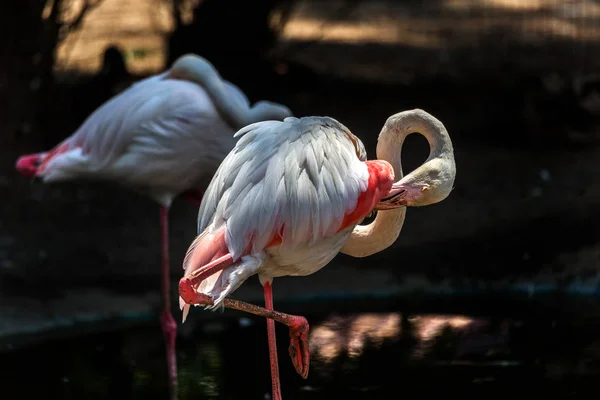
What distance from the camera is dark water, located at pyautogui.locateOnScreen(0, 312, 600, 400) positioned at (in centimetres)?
502

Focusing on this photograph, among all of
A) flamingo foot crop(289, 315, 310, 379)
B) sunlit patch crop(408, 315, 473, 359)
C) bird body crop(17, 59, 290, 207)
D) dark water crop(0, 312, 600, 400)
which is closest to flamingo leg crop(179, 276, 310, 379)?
flamingo foot crop(289, 315, 310, 379)

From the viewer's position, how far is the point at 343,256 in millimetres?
6844

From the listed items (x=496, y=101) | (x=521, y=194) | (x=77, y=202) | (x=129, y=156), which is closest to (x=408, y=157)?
(x=521, y=194)

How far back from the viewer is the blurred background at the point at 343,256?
5324 millimetres

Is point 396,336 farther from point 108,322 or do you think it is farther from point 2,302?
point 2,302

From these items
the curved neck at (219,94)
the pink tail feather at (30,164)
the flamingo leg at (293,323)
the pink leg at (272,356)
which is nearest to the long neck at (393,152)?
the pink leg at (272,356)

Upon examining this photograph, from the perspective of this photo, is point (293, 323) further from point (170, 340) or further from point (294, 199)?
point (170, 340)

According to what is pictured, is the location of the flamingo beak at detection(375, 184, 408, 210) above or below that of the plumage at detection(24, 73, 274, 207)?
above

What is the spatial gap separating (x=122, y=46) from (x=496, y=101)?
10.9ft

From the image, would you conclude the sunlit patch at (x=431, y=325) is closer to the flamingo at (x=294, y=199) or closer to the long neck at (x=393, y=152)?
the long neck at (x=393, y=152)

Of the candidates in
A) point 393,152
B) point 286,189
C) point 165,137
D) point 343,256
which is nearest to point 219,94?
point 165,137

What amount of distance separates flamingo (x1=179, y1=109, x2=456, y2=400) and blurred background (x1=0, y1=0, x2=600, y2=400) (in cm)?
124

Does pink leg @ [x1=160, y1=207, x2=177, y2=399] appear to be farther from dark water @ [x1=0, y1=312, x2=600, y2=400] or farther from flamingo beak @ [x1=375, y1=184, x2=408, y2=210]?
flamingo beak @ [x1=375, y1=184, x2=408, y2=210]

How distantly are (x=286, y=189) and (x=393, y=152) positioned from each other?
516 mm
